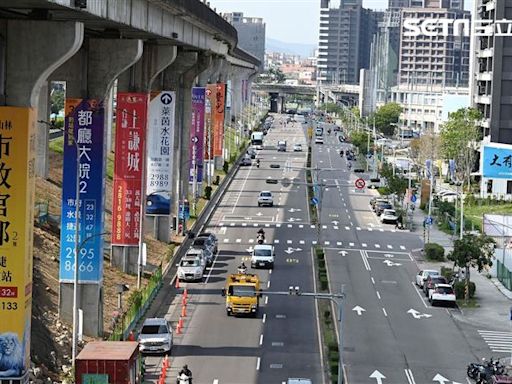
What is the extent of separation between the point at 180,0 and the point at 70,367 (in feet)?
67.6

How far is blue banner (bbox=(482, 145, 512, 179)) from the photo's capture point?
286 feet

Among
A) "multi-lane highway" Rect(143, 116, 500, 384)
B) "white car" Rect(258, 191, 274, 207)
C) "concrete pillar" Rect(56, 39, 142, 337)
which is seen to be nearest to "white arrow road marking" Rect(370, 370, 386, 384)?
"multi-lane highway" Rect(143, 116, 500, 384)

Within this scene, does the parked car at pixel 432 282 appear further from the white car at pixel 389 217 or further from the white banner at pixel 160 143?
the white car at pixel 389 217

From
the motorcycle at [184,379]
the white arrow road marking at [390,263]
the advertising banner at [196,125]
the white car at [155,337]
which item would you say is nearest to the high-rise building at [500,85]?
the advertising banner at [196,125]

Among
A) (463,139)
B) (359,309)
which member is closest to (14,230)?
(359,309)

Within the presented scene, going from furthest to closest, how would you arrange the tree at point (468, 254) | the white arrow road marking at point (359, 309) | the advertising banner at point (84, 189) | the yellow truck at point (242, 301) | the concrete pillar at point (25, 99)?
the tree at point (468, 254), the white arrow road marking at point (359, 309), the yellow truck at point (242, 301), the advertising banner at point (84, 189), the concrete pillar at point (25, 99)

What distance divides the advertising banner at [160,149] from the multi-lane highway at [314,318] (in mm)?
5289

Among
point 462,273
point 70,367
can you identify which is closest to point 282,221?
point 462,273

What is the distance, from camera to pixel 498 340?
55938 mm

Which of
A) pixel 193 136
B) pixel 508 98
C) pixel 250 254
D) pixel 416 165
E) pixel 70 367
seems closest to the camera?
pixel 70 367

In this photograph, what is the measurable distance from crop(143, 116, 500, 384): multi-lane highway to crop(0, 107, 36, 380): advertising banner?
11.0m

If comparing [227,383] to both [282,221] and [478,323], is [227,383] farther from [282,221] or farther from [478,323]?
[282,221]

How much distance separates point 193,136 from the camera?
3472 inches

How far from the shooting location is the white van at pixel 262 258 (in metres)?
71.8
